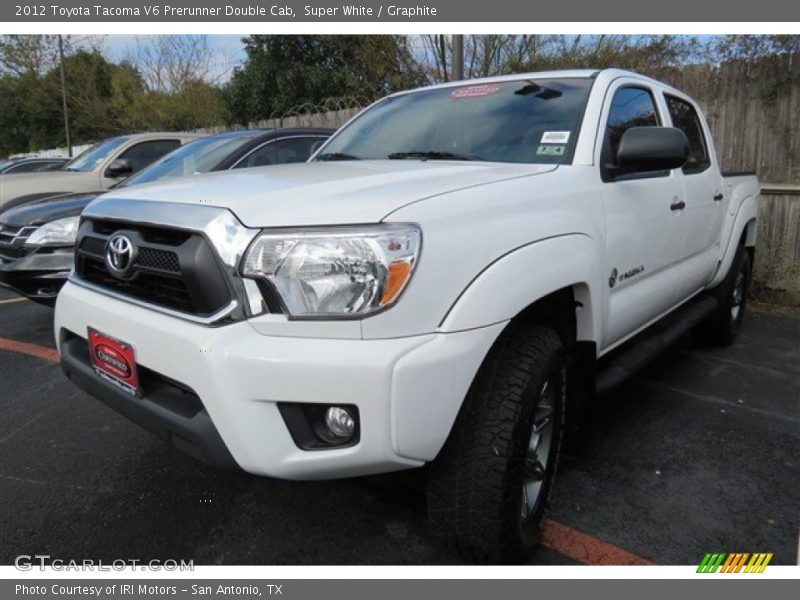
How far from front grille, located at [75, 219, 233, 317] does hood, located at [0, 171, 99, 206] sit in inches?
185

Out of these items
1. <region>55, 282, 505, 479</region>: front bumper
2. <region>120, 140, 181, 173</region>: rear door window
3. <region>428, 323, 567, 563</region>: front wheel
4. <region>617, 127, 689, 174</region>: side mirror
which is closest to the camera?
<region>55, 282, 505, 479</region>: front bumper

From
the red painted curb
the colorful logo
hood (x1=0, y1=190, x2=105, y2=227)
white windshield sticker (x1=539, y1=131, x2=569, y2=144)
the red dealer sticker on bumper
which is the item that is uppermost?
white windshield sticker (x1=539, y1=131, x2=569, y2=144)

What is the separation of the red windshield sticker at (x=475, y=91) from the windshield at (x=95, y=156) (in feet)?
17.6

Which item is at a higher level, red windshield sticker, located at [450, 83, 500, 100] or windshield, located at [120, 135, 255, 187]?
red windshield sticker, located at [450, 83, 500, 100]

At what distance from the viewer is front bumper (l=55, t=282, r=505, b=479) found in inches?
63.2

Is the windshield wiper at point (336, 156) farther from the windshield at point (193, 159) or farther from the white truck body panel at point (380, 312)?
the windshield at point (193, 159)

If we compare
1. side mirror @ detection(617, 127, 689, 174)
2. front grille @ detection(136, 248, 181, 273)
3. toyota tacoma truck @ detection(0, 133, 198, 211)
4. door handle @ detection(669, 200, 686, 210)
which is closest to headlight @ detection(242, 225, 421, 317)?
front grille @ detection(136, 248, 181, 273)

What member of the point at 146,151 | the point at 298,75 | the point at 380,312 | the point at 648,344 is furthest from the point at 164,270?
the point at 298,75

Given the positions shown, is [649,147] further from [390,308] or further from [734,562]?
[734,562]

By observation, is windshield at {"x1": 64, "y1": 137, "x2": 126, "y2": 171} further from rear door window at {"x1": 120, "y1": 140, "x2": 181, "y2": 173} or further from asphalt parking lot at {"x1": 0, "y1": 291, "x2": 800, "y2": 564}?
asphalt parking lot at {"x1": 0, "y1": 291, "x2": 800, "y2": 564}

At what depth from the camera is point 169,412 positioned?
6.07 feet

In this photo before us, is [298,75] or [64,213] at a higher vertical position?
[298,75]

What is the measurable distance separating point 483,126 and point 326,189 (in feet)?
3.93

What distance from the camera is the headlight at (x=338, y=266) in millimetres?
1641
